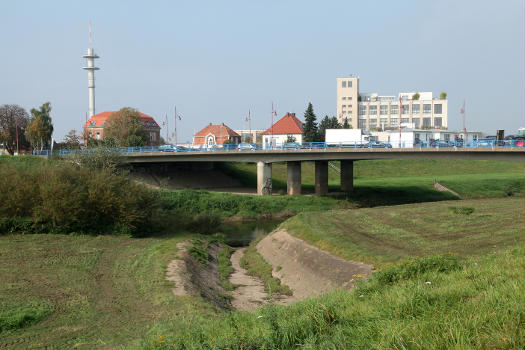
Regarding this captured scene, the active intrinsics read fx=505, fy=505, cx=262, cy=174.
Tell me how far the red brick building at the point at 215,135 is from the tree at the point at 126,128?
3470 centimetres

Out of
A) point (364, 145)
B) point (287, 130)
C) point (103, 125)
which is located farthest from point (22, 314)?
point (103, 125)

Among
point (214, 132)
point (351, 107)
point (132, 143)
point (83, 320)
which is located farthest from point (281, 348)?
point (351, 107)

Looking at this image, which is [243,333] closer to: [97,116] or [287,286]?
[287,286]

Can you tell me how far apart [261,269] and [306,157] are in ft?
117

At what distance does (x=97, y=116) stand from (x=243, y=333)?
146 meters

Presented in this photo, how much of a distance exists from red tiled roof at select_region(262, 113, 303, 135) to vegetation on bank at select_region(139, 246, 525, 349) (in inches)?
4566

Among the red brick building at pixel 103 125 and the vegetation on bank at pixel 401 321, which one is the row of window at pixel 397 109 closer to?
the red brick building at pixel 103 125

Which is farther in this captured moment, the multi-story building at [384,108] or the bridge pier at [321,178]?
the multi-story building at [384,108]

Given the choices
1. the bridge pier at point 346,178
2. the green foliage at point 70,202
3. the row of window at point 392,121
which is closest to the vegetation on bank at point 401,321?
the green foliage at point 70,202

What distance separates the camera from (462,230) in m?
35.5

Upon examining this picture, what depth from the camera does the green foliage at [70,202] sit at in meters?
38.6

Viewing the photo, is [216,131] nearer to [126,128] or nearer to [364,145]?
[126,128]

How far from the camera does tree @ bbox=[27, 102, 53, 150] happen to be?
109m

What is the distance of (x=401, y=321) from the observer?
10734mm
